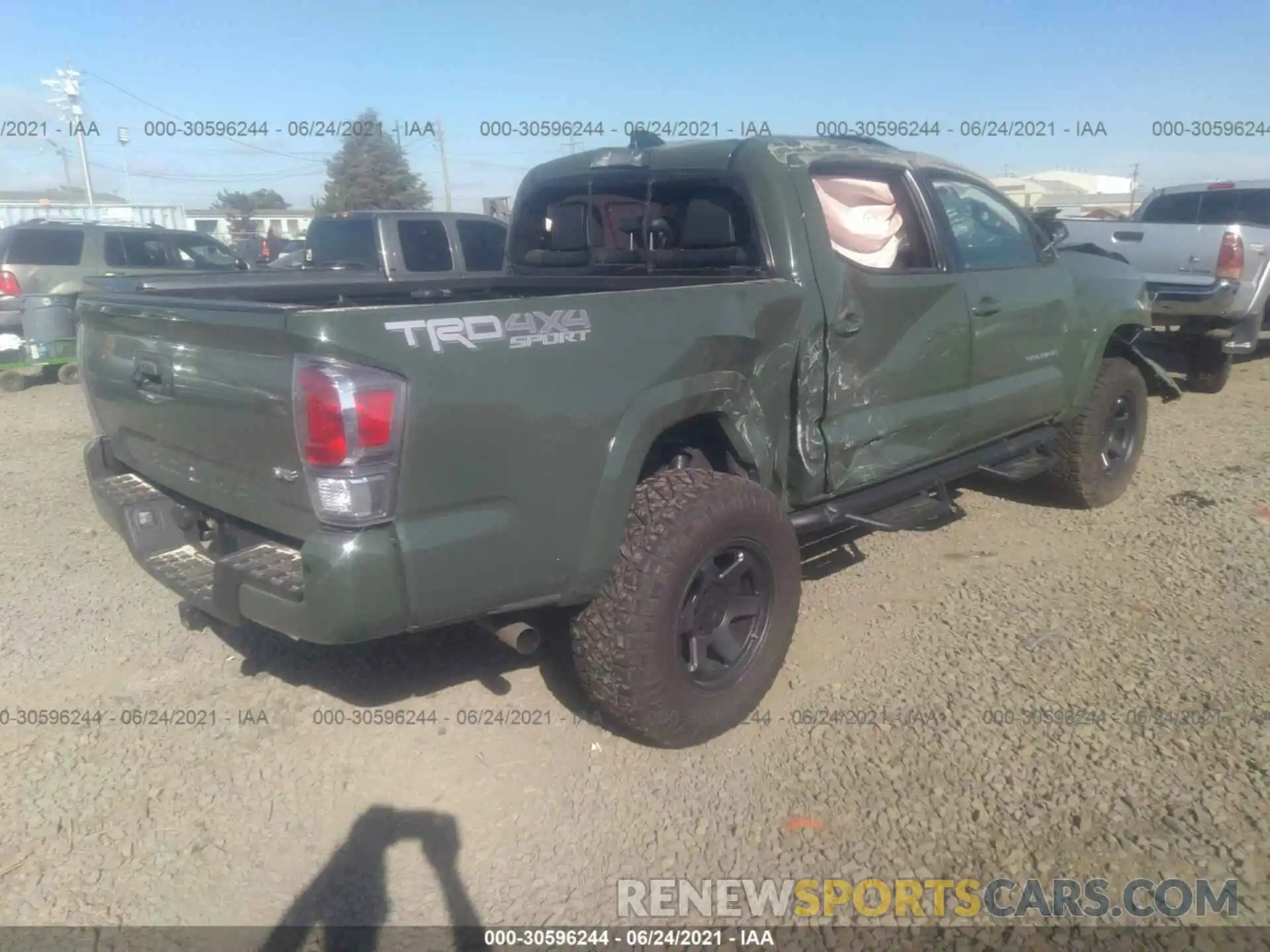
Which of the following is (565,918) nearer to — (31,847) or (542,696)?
(542,696)

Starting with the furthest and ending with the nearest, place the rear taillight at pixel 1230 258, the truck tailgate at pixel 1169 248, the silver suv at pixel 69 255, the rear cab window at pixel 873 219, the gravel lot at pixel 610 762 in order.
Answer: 1. the silver suv at pixel 69 255
2. the truck tailgate at pixel 1169 248
3. the rear taillight at pixel 1230 258
4. the rear cab window at pixel 873 219
5. the gravel lot at pixel 610 762

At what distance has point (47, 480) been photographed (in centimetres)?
657

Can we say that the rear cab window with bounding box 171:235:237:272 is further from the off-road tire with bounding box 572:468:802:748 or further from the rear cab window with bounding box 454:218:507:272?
the off-road tire with bounding box 572:468:802:748

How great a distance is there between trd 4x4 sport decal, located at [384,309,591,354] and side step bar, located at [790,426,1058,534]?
4.32 ft

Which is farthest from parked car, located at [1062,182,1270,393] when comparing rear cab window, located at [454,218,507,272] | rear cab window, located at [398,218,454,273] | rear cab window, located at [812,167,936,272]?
rear cab window, located at [398,218,454,273]

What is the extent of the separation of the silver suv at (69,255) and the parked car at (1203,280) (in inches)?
372

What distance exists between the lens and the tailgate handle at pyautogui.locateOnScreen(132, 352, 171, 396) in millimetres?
3047

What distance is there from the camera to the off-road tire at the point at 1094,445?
543cm

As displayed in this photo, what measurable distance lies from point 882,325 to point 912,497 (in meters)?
0.87

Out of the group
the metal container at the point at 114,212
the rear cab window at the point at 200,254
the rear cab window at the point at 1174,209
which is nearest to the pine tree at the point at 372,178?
the metal container at the point at 114,212

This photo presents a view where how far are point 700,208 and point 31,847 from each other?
3.16 m

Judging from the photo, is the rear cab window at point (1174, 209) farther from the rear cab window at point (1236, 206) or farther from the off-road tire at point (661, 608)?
the off-road tire at point (661, 608)

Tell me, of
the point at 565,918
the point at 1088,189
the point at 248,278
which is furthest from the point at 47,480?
the point at 1088,189

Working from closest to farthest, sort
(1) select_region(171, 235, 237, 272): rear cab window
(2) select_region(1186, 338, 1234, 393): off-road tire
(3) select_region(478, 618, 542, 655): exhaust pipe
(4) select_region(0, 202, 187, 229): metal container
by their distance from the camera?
1. (3) select_region(478, 618, 542, 655): exhaust pipe
2. (2) select_region(1186, 338, 1234, 393): off-road tire
3. (1) select_region(171, 235, 237, 272): rear cab window
4. (4) select_region(0, 202, 187, 229): metal container
